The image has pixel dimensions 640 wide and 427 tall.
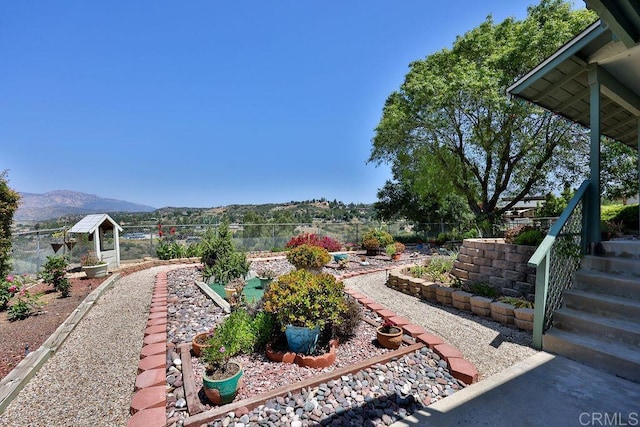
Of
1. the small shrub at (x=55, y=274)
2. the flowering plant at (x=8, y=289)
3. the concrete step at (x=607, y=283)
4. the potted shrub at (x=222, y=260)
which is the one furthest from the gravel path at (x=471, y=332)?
the small shrub at (x=55, y=274)

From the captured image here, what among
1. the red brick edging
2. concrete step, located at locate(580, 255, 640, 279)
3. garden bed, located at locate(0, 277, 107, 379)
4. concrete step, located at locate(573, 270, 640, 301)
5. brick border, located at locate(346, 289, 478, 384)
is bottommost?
brick border, located at locate(346, 289, 478, 384)

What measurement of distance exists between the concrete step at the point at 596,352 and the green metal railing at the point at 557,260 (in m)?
0.13

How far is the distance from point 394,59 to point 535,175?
27.9 feet

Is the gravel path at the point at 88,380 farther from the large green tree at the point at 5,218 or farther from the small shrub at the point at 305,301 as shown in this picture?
the large green tree at the point at 5,218

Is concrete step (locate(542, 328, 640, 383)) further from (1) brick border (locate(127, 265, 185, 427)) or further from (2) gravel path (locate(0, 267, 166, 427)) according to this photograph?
(2) gravel path (locate(0, 267, 166, 427))

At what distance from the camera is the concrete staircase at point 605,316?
9.04ft

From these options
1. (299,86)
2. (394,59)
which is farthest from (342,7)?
(394,59)

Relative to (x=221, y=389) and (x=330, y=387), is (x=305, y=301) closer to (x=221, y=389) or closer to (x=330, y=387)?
(x=330, y=387)

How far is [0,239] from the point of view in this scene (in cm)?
554

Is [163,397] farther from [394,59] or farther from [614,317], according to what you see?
[394,59]

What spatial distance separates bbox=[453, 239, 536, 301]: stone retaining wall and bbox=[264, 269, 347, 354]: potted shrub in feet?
10.2

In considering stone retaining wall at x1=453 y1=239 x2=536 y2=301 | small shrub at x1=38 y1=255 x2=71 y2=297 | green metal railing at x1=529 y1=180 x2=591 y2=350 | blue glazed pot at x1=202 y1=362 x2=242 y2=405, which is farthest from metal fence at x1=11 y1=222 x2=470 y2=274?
green metal railing at x1=529 y1=180 x2=591 y2=350

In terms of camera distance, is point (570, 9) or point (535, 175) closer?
point (570, 9)

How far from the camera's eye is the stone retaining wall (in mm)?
4555
